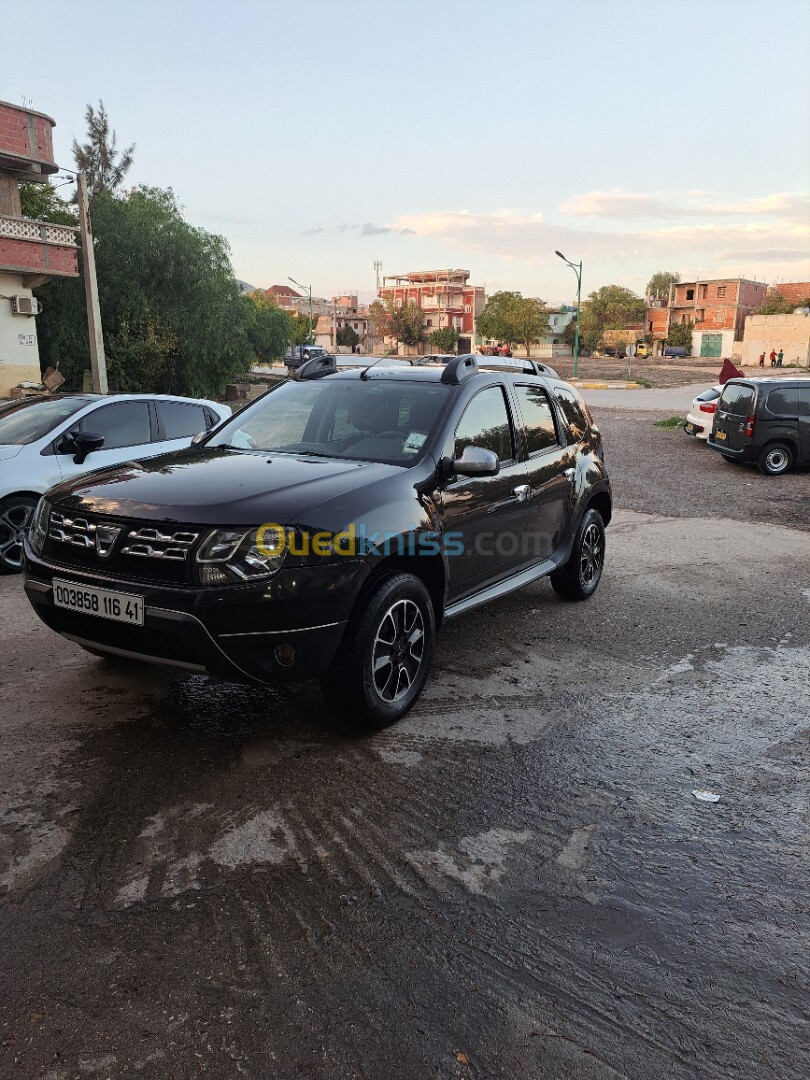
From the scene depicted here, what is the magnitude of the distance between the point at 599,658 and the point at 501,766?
178cm

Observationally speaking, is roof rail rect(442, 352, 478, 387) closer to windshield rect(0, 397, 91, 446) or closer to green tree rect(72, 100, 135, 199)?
windshield rect(0, 397, 91, 446)

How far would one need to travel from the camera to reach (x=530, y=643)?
5.64 meters

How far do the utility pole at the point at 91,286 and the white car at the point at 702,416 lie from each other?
15270 mm

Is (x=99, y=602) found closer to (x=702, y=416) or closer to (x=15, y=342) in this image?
(x=702, y=416)

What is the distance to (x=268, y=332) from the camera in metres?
33.9

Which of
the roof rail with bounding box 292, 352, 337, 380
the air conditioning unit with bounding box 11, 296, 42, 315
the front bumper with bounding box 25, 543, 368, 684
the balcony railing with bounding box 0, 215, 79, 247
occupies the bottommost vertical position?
the front bumper with bounding box 25, 543, 368, 684

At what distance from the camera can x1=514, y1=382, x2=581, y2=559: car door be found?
5527mm

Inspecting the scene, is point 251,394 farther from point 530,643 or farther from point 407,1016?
point 407,1016

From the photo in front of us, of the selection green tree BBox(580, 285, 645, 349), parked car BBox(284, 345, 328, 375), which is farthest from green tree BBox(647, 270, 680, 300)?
parked car BBox(284, 345, 328, 375)

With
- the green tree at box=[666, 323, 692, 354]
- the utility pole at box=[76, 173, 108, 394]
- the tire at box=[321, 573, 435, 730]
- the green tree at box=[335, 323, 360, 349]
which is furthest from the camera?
the green tree at box=[335, 323, 360, 349]

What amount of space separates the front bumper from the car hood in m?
0.30

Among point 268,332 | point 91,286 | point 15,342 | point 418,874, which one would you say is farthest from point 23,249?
point 418,874

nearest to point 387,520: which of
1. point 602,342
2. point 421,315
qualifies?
Result: point 602,342

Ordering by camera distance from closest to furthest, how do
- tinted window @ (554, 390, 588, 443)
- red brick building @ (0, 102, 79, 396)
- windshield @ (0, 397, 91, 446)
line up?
tinted window @ (554, 390, 588, 443) → windshield @ (0, 397, 91, 446) → red brick building @ (0, 102, 79, 396)
